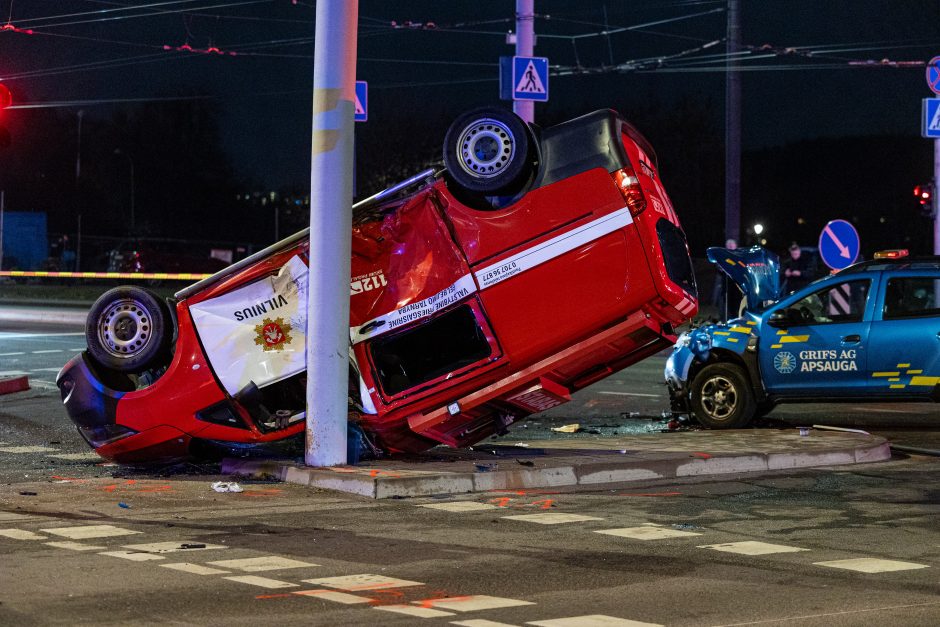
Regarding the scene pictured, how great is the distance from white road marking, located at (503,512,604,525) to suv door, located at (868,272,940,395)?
6041mm

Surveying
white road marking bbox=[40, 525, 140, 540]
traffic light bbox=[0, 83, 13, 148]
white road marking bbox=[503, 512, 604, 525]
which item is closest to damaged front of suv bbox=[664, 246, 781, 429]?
white road marking bbox=[503, 512, 604, 525]

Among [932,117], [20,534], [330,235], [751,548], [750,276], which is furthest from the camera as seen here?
[932,117]

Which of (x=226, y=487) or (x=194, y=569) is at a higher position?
(x=194, y=569)

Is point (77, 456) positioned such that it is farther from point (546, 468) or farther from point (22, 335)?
point (22, 335)

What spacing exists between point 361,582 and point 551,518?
8.16ft

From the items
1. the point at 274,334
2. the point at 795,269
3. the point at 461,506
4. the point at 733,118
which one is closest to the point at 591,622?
the point at 461,506

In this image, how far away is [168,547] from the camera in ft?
25.5

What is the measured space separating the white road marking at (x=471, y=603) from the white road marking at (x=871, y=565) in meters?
2.03

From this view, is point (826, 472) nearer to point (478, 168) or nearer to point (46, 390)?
point (478, 168)

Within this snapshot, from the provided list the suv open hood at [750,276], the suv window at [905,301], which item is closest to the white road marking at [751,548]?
the suv window at [905,301]

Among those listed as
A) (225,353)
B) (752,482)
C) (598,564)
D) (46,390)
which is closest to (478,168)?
(225,353)

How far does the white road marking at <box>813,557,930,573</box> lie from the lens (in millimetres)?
7289

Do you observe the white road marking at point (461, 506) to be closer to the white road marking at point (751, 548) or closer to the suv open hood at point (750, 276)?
the white road marking at point (751, 548)

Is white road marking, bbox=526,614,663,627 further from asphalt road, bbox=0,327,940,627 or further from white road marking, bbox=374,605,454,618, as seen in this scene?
white road marking, bbox=374,605,454,618
